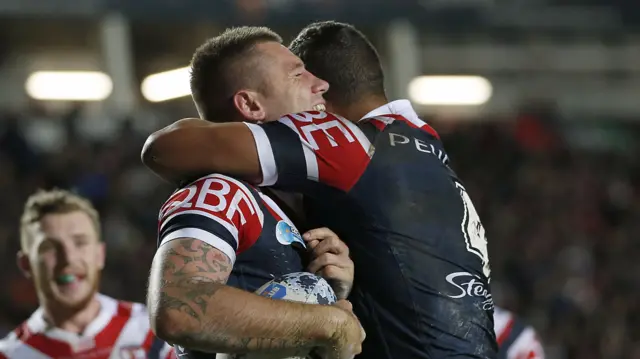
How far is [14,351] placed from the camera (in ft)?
18.2

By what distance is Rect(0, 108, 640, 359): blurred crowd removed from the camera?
413 inches

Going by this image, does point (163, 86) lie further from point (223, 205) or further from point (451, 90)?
point (223, 205)

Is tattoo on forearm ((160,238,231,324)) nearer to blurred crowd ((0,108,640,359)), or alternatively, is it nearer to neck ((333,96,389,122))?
neck ((333,96,389,122))

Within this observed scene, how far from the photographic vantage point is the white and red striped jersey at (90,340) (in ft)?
18.2

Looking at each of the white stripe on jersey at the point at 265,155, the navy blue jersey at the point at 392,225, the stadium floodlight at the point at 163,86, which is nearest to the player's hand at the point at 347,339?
the navy blue jersey at the point at 392,225

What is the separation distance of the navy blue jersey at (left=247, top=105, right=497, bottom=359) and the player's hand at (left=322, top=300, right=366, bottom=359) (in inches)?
12.1

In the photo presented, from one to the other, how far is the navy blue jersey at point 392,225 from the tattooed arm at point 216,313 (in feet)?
1.30

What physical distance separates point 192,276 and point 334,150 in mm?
609

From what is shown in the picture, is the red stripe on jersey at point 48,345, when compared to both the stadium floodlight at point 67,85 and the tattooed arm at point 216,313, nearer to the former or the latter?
the tattooed arm at point 216,313

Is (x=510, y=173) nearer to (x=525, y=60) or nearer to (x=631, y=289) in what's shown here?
(x=631, y=289)

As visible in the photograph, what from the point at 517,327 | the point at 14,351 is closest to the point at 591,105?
the point at 517,327

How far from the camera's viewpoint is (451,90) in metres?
17.0

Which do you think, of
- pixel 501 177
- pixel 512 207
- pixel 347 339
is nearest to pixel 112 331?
pixel 347 339

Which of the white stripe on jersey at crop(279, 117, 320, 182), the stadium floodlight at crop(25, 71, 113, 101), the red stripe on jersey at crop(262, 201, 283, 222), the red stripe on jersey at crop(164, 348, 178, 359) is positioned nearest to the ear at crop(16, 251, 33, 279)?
the red stripe on jersey at crop(164, 348, 178, 359)
